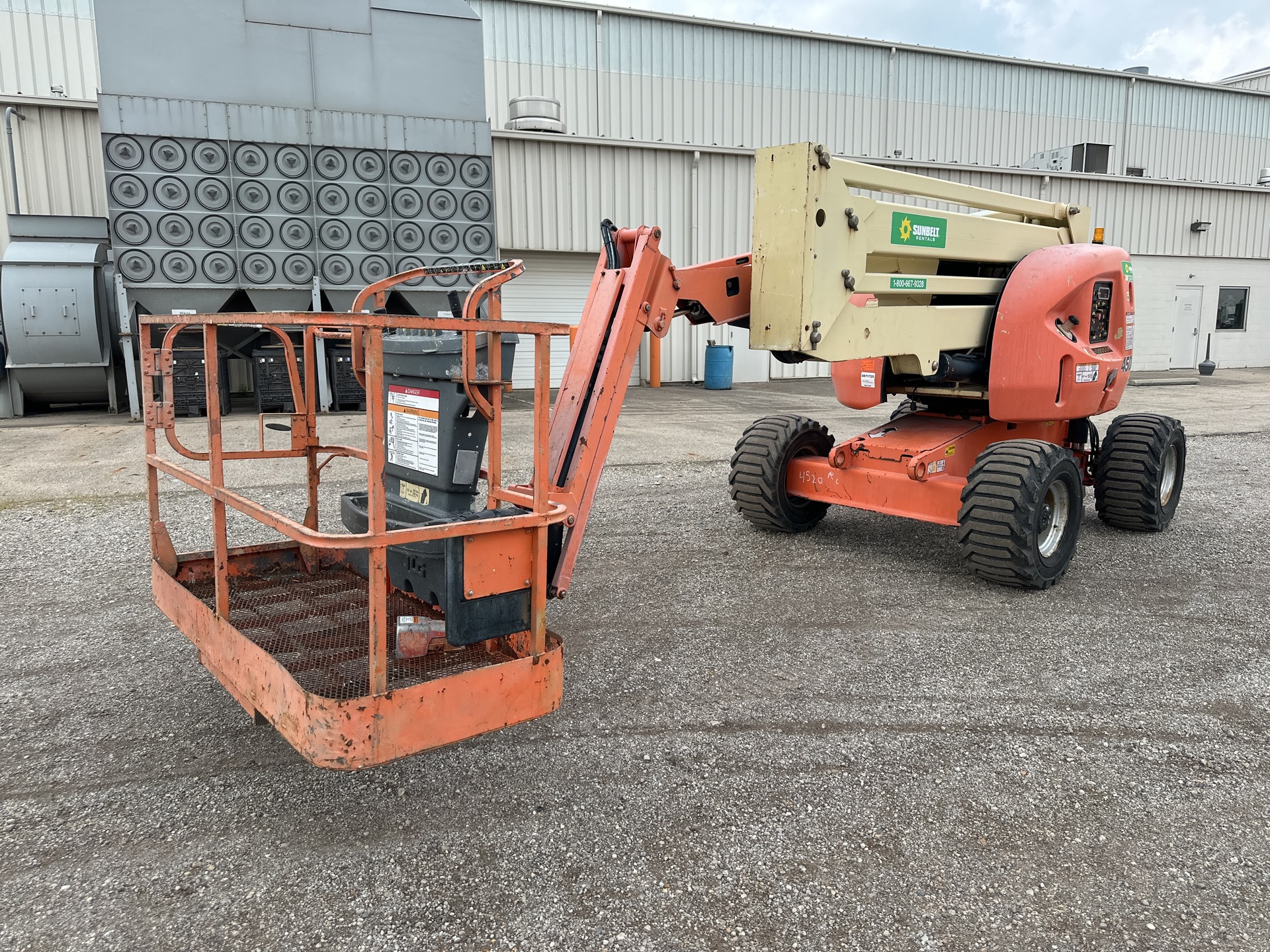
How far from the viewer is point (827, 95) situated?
848 inches

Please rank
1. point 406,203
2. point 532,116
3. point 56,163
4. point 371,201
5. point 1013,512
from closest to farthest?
1. point 1013,512
2. point 371,201
3. point 406,203
4. point 56,163
5. point 532,116

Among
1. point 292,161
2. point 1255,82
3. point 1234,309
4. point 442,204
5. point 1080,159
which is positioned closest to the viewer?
point 292,161

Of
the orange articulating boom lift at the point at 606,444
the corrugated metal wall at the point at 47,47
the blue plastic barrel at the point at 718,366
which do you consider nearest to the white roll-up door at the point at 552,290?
the blue plastic barrel at the point at 718,366

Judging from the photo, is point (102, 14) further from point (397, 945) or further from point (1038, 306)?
point (397, 945)

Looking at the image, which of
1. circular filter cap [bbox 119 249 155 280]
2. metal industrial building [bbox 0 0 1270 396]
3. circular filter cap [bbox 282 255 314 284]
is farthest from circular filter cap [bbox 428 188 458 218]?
circular filter cap [bbox 119 249 155 280]

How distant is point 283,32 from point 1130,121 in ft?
73.8

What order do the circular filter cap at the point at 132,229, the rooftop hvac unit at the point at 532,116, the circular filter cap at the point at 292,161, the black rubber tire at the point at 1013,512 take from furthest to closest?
the rooftop hvac unit at the point at 532,116 → the circular filter cap at the point at 292,161 → the circular filter cap at the point at 132,229 → the black rubber tire at the point at 1013,512

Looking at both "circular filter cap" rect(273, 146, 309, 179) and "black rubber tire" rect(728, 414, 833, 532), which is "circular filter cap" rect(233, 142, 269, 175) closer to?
"circular filter cap" rect(273, 146, 309, 179)

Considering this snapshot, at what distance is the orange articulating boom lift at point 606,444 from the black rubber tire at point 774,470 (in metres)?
0.02

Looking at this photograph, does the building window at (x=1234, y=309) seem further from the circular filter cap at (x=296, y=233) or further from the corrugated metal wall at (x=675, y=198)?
the circular filter cap at (x=296, y=233)

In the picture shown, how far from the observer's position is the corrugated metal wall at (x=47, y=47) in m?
16.4

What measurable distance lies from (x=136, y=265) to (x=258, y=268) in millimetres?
1523

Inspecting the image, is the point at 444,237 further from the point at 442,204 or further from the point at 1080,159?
the point at 1080,159

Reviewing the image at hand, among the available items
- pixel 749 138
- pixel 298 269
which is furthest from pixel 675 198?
pixel 298 269
